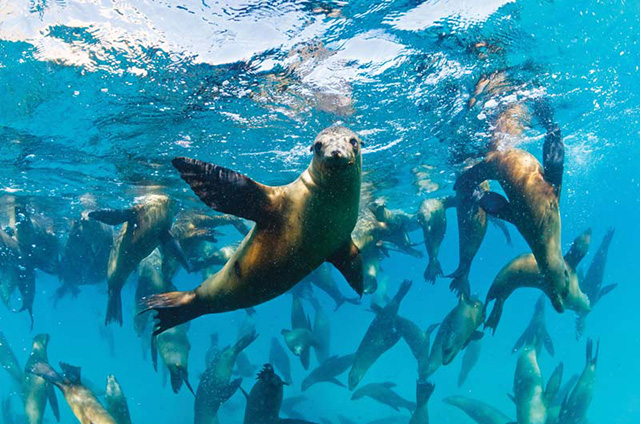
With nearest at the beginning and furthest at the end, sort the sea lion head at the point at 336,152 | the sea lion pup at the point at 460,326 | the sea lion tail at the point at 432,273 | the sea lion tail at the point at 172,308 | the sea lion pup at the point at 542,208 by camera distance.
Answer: the sea lion head at the point at 336,152 < the sea lion tail at the point at 172,308 < the sea lion pup at the point at 542,208 < the sea lion pup at the point at 460,326 < the sea lion tail at the point at 432,273

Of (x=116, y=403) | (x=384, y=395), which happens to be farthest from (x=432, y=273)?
(x=116, y=403)

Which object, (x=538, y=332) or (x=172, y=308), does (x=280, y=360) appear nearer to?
(x=538, y=332)

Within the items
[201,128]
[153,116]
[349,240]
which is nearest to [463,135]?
[201,128]

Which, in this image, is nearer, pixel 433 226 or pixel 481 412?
pixel 433 226

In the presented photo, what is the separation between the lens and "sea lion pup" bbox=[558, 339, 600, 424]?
29.0ft

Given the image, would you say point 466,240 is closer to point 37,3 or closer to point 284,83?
point 284,83

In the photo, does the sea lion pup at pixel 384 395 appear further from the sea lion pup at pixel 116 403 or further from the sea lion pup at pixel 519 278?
the sea lion pup at pixel 116 403

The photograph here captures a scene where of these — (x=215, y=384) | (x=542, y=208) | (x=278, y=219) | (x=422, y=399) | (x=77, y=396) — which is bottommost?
(x=422, y=399)

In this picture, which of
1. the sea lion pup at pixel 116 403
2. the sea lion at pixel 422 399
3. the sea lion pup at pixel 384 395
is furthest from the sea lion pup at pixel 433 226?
the sea lion pup at pixel 116 403

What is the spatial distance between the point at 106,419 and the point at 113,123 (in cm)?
595

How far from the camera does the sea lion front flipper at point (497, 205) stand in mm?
5398

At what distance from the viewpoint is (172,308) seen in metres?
3.88

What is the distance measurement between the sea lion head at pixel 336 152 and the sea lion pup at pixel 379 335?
752 cm

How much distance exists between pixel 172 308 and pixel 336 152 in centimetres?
233
